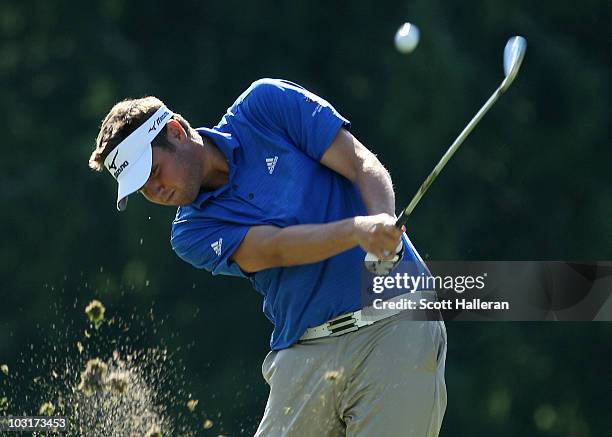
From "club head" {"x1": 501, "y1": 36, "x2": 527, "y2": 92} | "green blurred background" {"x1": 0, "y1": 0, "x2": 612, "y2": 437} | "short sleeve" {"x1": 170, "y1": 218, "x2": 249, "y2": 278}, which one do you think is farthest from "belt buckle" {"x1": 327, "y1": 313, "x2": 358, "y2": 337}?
"green blurred background" {"x1": 0, "y1": 0, "x2": 612, "y2": 437}

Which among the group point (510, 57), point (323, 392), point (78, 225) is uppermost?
point (510, 57)

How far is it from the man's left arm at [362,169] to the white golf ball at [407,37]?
8.06ft

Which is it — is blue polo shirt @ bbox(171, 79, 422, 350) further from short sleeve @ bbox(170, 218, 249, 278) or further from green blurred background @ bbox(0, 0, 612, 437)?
green blurred background @ bbox(0, 0, 612, 437)

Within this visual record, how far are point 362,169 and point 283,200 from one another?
202mm

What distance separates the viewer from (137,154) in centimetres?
305

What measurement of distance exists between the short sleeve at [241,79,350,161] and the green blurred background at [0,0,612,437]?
7.82ft

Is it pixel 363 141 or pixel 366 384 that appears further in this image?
pixel 363 141

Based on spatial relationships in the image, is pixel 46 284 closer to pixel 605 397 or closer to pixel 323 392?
pixel 605 397

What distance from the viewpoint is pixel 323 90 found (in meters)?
5.58

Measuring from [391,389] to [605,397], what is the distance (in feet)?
9.72

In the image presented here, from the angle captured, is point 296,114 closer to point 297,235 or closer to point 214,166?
point 214,166

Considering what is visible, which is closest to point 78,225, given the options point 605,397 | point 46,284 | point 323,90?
point 46,284

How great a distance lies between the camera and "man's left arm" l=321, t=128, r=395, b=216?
2904 mm

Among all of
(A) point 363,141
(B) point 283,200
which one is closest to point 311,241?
(B) point 283,200
